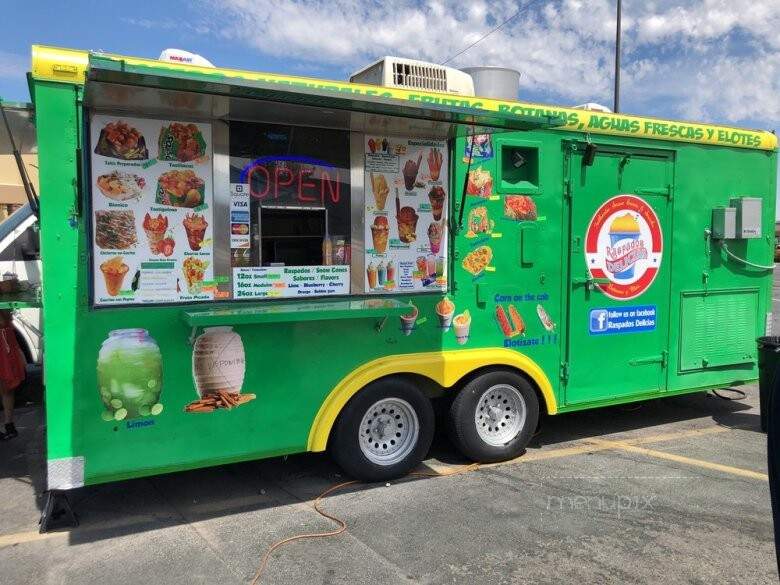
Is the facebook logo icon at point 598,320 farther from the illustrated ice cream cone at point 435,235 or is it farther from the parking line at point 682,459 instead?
the illustrated ice cream cone at point 435,235

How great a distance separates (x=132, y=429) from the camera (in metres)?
4.11

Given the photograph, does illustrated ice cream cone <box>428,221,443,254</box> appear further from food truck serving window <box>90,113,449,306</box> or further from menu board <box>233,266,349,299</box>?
menu board <box>233,266,349,299</box>

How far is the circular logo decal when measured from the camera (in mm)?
5648

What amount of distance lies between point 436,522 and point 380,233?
203cm

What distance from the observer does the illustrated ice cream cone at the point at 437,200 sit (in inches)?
196

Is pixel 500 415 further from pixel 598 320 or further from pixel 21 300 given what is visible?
pixel 21 300

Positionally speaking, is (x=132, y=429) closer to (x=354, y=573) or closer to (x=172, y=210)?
(x=172, y=210)

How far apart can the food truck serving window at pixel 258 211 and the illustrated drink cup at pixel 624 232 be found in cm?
168

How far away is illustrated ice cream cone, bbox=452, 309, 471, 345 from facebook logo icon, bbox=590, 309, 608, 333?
1240 mm

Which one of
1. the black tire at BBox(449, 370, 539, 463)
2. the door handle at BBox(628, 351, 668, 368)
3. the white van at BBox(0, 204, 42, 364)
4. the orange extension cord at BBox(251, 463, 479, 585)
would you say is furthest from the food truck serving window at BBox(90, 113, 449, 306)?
the white van at BBox(0, 204, 42, 364)

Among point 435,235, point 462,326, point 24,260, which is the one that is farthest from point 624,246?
point 24,260

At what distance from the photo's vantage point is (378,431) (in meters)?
4.98

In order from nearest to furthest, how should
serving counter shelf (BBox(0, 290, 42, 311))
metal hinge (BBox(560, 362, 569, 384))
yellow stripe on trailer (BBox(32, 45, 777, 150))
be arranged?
yellow stripe on trailer (BBox(32, 45, 777, 150)) → serving counter shelf (BBox(0, 290, 42, 311)) → metal hinge (BBox(560, 362, 569, 384))

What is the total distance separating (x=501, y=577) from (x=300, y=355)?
193 centimetres
